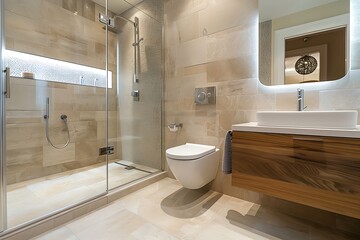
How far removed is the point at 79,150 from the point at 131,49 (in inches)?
64.0

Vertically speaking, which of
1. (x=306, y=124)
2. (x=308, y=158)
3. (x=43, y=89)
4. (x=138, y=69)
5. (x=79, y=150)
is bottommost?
(x=79, y=150)

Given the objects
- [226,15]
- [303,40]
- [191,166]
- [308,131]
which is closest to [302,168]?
[308,131]

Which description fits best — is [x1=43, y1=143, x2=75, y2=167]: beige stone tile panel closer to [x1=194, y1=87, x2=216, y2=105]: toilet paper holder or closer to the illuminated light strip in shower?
the illuminated light strip in shower

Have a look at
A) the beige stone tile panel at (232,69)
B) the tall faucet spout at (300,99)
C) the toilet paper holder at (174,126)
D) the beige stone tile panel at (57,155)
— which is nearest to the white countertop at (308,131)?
the tall faucet spout at (300,99)

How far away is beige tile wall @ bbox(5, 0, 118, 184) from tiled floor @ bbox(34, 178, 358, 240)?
118cm

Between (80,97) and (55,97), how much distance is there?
31 centimetres

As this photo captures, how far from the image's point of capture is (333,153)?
38.4 inches

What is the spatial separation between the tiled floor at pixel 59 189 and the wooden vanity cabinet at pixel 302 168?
4.60 ft

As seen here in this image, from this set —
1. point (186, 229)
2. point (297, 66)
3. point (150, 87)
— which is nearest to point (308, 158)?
point (297, 66)

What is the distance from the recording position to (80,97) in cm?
253

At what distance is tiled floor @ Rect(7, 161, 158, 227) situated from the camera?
1.45 metres

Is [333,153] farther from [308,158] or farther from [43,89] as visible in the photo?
[43,89]

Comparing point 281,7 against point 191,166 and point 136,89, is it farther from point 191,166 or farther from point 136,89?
point 136,89

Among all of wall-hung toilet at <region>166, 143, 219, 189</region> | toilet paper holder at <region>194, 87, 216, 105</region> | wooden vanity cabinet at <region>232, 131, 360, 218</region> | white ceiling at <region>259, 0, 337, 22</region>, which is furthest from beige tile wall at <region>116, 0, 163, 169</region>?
wooden vanity cabinet at <region>232, 131, 360, 218</region>
